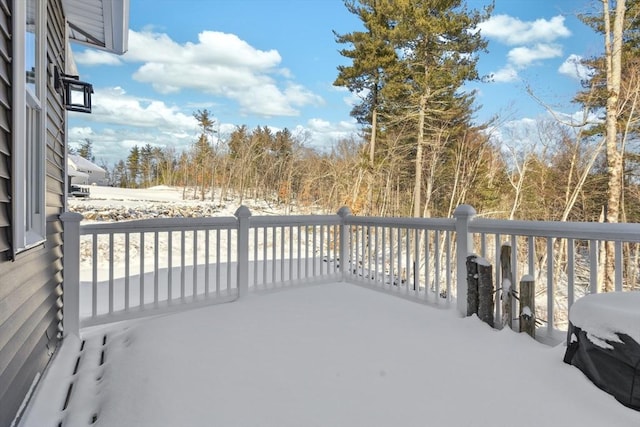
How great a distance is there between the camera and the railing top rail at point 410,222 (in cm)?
338

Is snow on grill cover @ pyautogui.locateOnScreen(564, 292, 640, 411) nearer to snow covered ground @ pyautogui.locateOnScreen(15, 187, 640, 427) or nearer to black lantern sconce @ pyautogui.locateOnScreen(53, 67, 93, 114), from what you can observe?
snow covered ground @ pyautogui.locateOnScreen(15, 187, 640, 427)

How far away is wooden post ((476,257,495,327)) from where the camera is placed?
115 inches

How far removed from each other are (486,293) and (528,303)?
1.08 feet

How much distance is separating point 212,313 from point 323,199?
11150 mm

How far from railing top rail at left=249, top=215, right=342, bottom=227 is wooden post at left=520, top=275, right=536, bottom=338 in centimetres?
243

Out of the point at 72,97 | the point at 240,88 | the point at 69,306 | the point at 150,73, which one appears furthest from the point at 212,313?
the point at 150,73

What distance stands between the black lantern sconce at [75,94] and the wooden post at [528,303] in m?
3.98

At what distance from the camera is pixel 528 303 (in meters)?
2.67

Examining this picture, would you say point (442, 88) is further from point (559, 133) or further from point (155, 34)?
point (155, 34)

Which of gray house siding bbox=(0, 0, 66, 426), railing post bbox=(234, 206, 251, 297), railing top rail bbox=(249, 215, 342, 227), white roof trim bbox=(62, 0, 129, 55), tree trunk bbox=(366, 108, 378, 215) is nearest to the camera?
gray house siding bbox=(0, 0, 66, 426)

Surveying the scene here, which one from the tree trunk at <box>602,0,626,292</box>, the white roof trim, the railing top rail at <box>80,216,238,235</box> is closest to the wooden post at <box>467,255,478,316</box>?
the railing top rail at <box>80,216,238,235</box>

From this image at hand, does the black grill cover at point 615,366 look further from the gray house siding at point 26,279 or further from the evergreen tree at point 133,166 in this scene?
the evergreen tree at point 133,166

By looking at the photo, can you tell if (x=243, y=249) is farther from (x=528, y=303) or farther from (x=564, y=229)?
(x=564, y=229)

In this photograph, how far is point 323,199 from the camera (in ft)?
47.1
